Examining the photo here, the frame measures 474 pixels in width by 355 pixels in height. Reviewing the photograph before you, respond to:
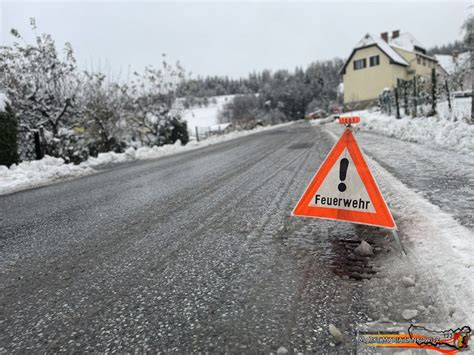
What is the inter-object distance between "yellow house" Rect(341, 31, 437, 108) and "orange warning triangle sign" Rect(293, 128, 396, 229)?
4870 cm

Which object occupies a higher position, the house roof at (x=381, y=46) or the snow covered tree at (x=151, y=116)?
the house roof at (x=381, y=46)

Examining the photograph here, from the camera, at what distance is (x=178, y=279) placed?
95.6 inches

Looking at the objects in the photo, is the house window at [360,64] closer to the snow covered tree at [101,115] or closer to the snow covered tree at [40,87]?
the snow covered tree at [101,115]

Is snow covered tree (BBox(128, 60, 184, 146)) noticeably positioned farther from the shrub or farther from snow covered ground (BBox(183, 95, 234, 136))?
snow covered ground (BBox(183, 95, 234, 136))

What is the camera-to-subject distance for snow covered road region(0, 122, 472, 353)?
5.86 feet

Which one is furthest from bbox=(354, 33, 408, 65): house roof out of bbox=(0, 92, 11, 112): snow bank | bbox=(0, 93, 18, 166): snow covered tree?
bbox=(0, 93, 18, 166): snow covered tree

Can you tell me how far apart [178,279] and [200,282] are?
0.18 metres

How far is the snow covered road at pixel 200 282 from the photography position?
179 cm

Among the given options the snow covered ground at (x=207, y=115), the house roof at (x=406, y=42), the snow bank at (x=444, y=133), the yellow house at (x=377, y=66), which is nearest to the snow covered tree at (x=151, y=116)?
the snow bank at (x=444, y=133)

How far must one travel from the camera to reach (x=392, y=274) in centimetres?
228

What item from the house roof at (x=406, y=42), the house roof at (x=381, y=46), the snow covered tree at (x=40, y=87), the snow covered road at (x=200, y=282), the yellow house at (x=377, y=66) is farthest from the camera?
the house roof at (x=406, y=42)

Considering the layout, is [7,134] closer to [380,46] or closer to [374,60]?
[380,46]

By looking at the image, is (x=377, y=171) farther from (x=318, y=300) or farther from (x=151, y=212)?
(x=318, y=300)

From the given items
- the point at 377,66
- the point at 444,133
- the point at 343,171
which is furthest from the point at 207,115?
the point at 343,171
